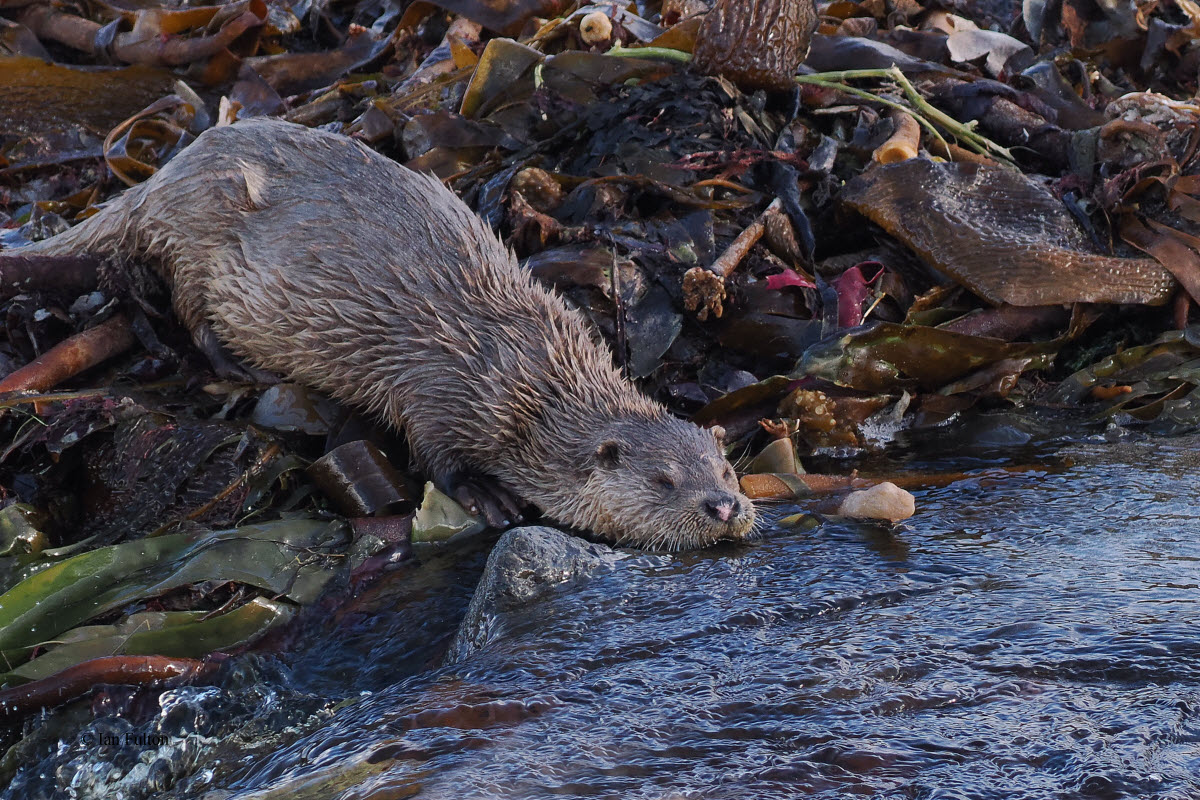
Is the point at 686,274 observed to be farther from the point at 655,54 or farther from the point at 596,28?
the point at 596,28

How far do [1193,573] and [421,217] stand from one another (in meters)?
2.93

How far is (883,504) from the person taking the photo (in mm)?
3461

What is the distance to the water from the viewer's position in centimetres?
213

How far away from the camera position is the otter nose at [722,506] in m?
3.46

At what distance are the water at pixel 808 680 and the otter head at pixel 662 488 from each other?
133mm

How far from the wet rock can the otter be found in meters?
0.44

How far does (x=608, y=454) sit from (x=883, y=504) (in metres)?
0.94

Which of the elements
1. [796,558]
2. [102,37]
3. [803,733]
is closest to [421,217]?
[796,558]

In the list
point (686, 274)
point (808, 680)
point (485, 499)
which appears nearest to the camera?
point (808, 680)

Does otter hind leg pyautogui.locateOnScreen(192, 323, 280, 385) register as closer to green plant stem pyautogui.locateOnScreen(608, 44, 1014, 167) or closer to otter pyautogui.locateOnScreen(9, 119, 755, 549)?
otter pyautogui.locateOnScreen(9, 119, 755, 549)

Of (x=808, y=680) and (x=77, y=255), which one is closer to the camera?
(x=808, y=680)

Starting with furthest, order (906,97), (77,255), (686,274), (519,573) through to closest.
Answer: (906,97) → (77,255) → (686,274) → (519,573)

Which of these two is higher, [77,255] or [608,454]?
[77,255]

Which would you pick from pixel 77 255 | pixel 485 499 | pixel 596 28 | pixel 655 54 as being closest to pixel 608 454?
pixel 485 499
